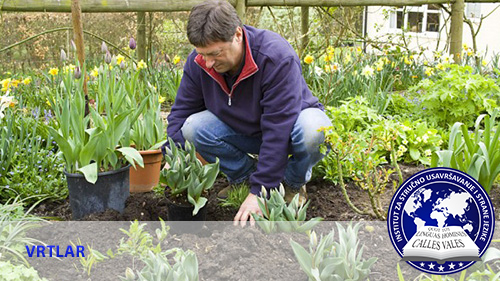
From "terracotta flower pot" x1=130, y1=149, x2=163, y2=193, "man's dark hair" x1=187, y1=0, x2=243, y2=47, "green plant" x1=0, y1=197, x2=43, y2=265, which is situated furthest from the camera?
"terracotta flower pot" x1=130, y1=149, x2=163, y2=193

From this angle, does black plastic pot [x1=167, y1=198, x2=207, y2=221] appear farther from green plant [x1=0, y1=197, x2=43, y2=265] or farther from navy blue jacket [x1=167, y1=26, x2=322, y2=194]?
green plant [x1=0, y1=197, x2=43, y2=265]

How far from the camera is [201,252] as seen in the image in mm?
1933

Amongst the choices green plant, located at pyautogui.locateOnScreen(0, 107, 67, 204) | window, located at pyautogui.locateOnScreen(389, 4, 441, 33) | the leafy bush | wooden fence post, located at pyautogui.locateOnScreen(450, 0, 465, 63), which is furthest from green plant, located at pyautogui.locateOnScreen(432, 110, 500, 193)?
window, located at pyautogui.locateOnScreen(389, 4, 441, 33)

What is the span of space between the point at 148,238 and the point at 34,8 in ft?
9.08

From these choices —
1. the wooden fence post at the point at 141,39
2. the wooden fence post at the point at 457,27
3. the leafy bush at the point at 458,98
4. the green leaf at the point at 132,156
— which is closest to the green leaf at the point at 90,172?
the green leaf at the point at 132,156

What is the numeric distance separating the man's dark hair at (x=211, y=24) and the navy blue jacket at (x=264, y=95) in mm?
206

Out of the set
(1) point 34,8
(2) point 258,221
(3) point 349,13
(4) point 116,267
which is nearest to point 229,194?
(2) point 258,221

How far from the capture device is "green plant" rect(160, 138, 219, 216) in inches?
84.9

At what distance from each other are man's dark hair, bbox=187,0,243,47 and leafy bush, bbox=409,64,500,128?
1895 mm

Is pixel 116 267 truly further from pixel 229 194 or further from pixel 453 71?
pixel 453 71

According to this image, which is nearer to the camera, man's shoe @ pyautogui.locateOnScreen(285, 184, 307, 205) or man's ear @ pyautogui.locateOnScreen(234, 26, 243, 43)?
man's ear @ pyautogui.locateOnScreen(234, 26, 243, 43)

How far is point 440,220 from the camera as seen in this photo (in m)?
1.55

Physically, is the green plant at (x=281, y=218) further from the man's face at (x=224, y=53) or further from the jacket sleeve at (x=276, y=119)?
the man's face at (x=224, y=53)

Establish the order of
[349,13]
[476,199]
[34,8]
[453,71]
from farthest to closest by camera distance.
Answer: [349,13] < [34,8] < [453,71] < [476,199]
